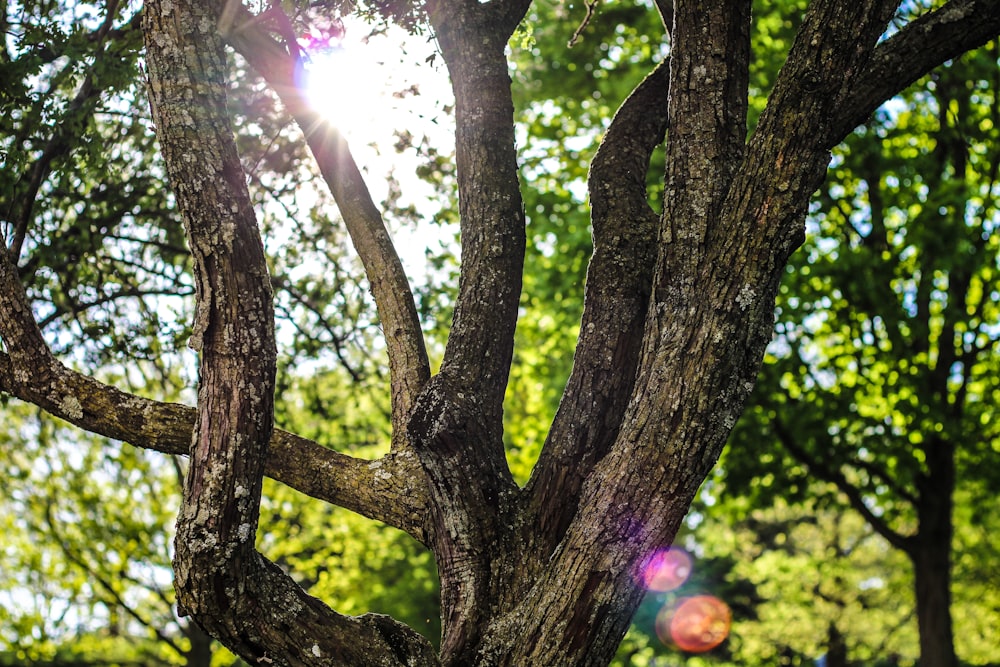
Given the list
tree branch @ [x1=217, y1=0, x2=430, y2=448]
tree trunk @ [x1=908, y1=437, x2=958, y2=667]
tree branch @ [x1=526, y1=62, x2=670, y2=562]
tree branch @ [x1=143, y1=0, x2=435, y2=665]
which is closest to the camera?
tree branch @ [x1=143, y1=0, x2=435, y2=665]

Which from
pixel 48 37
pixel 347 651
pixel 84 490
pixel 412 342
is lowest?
pixel 347 651

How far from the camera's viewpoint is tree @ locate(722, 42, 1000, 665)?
10.9 meters

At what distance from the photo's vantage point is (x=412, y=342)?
4645mm

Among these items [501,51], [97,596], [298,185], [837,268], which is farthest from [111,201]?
[97,596]

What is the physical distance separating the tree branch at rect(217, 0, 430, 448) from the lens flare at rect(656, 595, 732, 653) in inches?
699

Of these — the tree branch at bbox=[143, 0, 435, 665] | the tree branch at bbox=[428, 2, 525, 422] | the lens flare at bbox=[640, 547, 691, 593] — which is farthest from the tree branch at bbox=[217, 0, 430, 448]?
the lens flare at bbox=[640, 547, 691, 593]

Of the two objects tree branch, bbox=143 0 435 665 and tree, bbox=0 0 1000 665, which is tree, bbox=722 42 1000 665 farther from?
tree branch, bbox=143 0 435 665

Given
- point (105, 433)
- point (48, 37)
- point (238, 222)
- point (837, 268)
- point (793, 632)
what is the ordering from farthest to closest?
point (793, 632) < point (837, 268) < point (48, 37) < point (105, 433) < point (238, 222)

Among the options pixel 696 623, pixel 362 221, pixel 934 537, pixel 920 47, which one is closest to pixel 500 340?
pixel 362 221

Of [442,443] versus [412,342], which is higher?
[412,342]

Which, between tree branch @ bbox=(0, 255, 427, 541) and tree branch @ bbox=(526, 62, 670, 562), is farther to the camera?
tree branch @ bbox=(0, 255, 427, 541)

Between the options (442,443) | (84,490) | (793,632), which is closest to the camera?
(442,443)

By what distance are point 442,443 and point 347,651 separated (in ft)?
3.04

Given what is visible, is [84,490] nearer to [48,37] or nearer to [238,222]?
[48,37]
